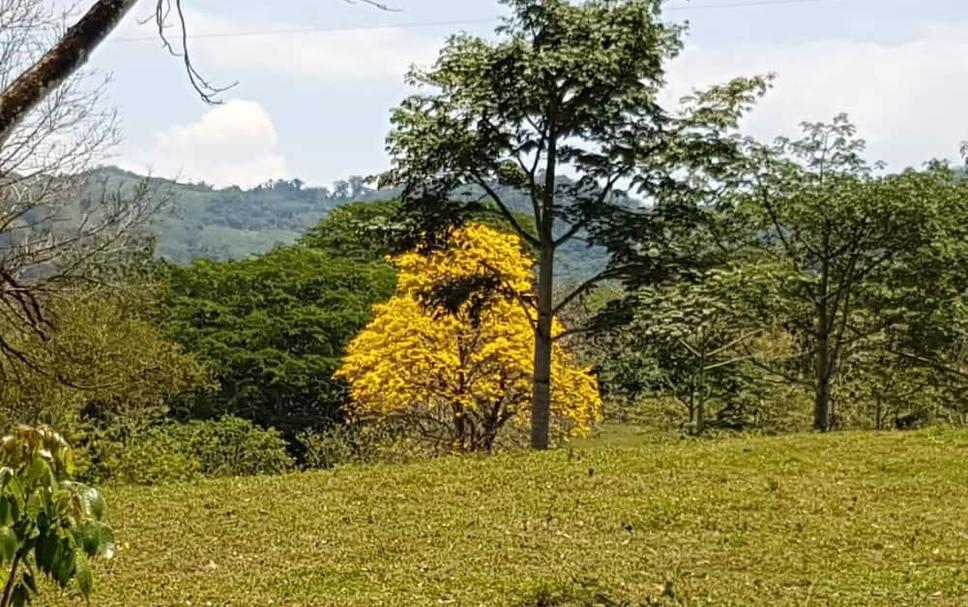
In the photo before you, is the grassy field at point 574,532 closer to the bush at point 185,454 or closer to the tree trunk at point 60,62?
the bush at point 185,454

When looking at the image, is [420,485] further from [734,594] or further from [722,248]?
[722,248]

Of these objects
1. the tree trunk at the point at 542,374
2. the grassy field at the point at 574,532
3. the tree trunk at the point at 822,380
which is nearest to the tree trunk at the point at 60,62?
the grassy field at the point at 574,532

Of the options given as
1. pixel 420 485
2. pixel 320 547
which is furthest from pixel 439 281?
pixel 320 547

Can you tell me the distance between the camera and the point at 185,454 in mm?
14281

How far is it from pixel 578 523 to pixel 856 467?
3.60 meters

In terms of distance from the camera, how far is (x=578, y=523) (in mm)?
7422

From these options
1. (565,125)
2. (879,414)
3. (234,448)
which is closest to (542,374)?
(565,125)

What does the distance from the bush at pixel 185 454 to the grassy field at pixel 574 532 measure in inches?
56.3

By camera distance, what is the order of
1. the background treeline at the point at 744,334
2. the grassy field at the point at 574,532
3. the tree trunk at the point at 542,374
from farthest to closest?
the tree trunk at the point at 542,374 < the background treeline at the point at 744,334 < the grassy field at the point at 574,532

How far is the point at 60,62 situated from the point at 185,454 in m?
13.2

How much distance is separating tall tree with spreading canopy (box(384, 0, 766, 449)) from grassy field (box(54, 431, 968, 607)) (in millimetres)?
3332

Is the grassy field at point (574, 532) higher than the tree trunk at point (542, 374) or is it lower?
lower

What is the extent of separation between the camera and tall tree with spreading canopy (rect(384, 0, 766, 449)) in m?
11.8

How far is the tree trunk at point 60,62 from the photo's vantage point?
1.77m
